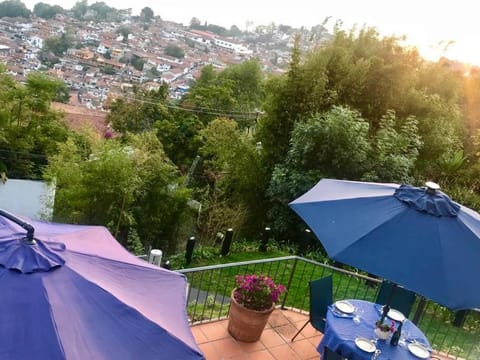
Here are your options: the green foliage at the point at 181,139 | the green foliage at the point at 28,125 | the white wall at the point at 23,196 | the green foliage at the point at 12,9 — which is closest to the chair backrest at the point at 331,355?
the white wall at the point at 23,196

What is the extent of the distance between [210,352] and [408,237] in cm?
222

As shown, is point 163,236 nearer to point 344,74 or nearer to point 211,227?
point 211,227

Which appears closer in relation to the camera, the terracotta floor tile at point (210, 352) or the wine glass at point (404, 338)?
the wine glass at point (404, 338)

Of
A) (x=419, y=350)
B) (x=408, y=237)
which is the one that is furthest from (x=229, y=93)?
(x=408, y=237)

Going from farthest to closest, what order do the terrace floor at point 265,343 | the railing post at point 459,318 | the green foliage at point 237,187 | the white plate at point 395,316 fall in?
the green foliage at point 237,187 → the railing post at point 459,318 → the terrace floor at point 265,343 → the white plate at point 395,316

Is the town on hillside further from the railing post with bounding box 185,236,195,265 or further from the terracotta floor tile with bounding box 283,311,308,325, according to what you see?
the terracotta floor tile with bounding box 283,311,308,325

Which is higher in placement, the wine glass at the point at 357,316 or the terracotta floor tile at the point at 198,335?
the wine glass at the point at 357,316

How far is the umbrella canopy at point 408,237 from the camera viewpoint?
2887 millimetres

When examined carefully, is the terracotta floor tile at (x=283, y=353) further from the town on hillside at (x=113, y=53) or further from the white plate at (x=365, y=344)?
the town on hillside at (x=113, y=53)

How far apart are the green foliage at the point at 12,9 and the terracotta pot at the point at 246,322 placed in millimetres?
47836

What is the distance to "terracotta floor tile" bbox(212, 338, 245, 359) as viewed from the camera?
13.6 ft

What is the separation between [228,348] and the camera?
4230 millimetres

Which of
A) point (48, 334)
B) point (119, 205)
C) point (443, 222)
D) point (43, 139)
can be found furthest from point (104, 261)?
point (43, 139)

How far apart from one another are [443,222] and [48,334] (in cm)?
283
